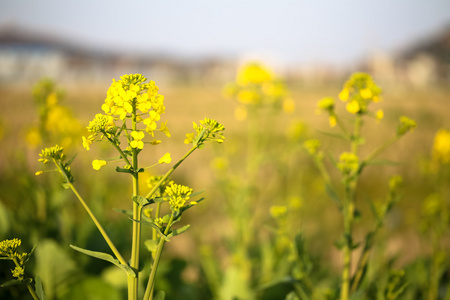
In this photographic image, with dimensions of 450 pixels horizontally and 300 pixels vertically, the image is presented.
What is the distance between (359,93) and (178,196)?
84cm

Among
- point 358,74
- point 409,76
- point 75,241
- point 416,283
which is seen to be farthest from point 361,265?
point 409,76

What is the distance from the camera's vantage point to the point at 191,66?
6788 centimetres

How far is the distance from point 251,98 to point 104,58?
66460 millimetres

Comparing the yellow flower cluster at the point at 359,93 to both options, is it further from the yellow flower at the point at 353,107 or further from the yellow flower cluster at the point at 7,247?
the yellow flower cluster at the point at 7,247

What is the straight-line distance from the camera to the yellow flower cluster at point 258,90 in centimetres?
218

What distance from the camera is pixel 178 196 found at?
75cm

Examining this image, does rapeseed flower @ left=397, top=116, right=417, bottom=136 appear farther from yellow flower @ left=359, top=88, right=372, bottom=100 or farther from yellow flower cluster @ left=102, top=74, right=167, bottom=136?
yellow flower cluster @ left=102, top=74, right=167, bottom=136

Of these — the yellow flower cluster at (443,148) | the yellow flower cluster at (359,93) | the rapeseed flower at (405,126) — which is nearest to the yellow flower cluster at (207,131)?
the yellow flower cluster at (359,93)

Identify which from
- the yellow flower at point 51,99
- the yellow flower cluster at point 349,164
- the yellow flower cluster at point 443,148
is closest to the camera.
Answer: the yellow flower cluster at point 349,164

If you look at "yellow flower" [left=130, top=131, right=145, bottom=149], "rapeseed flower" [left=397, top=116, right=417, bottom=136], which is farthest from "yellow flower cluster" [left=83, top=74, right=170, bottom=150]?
"rapeseed flower" [left=397, top=116, right=417, bottom=136]

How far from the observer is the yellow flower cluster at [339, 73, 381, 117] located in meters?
1.15

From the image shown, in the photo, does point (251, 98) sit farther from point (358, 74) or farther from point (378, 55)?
point (378, 55)

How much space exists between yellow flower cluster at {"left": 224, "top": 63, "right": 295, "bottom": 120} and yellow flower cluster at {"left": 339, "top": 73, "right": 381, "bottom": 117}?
936 millimetres

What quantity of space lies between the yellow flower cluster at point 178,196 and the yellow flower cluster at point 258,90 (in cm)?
147
